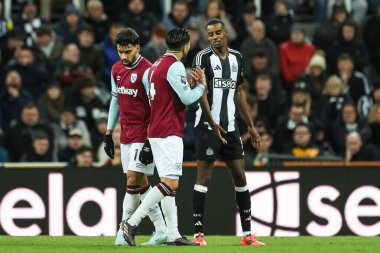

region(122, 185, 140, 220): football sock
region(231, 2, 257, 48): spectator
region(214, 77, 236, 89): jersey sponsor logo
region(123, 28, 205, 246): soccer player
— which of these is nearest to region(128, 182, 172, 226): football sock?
region(123, 28, 205, 246): soccer player

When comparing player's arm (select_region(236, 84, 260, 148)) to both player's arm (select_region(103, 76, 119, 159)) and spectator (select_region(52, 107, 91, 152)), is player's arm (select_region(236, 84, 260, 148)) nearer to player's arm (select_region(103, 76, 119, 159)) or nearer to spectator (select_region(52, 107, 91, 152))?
player's arm (select_region(103, 76, 119, 159))

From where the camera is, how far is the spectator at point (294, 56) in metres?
21.1

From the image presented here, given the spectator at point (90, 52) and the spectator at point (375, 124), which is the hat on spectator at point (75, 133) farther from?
the spectator at point (375, 124)

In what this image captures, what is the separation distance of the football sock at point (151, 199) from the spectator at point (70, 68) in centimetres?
800

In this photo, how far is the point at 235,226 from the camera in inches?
656

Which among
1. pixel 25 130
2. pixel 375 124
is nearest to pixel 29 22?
pixel 25 130

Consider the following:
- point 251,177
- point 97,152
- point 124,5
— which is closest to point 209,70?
point 251,177

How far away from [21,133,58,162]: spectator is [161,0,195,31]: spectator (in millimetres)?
3499

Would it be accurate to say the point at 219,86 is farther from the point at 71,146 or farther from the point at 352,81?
the point at 352,81

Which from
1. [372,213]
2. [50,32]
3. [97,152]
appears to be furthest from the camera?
[50,32]

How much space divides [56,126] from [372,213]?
5554mm

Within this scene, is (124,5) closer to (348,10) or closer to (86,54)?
(86,54)

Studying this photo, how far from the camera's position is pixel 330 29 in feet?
70.9

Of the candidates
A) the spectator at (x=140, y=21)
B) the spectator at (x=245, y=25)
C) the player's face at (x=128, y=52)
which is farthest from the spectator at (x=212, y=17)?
the player's face at (x=128, y=52)
